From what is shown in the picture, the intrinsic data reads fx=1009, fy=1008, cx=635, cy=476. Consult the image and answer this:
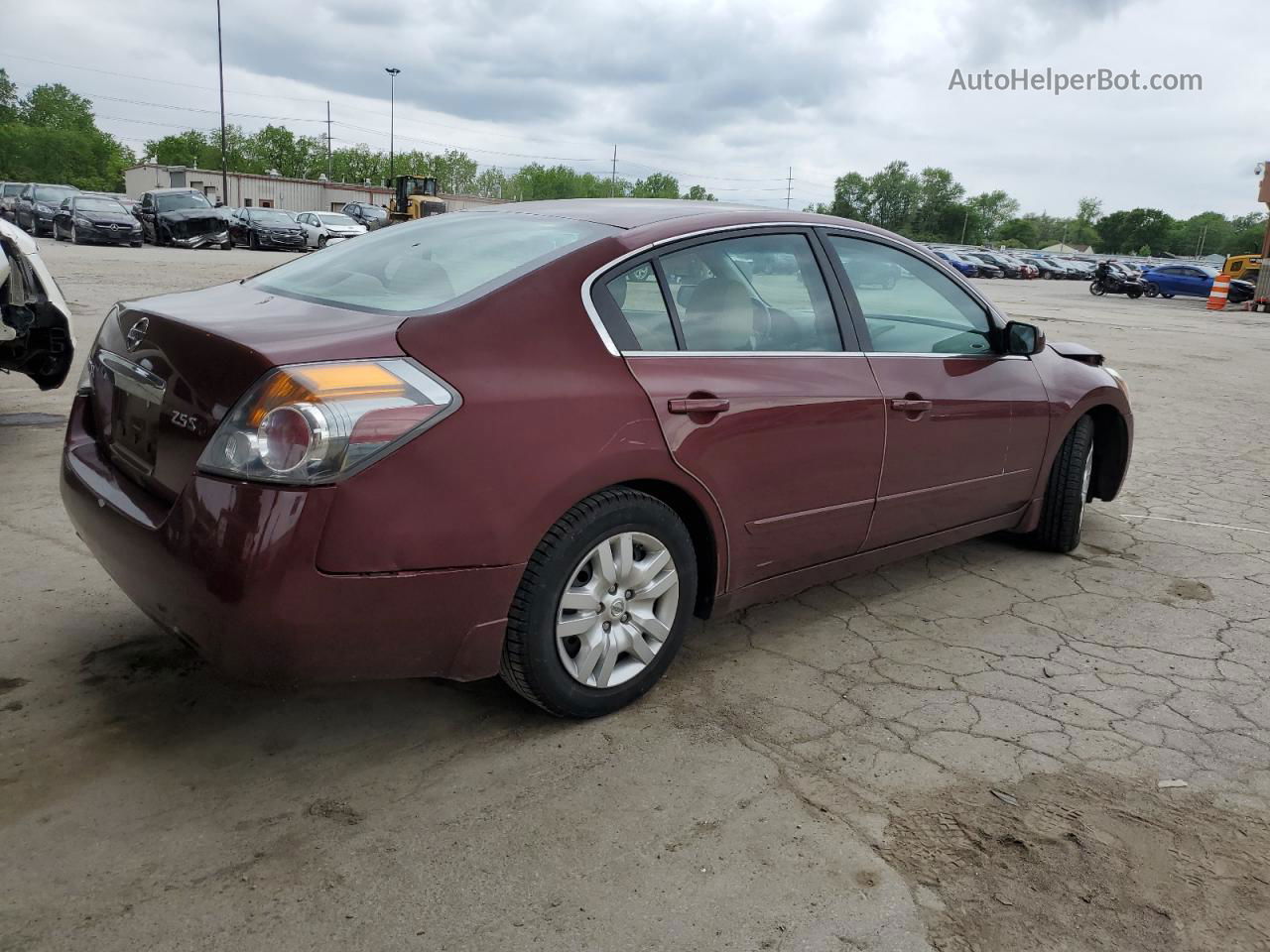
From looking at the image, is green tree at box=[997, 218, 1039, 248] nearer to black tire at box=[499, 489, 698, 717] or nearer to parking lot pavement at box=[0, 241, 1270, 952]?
parking lot pavement at box=[0, 241, 1270, 952]

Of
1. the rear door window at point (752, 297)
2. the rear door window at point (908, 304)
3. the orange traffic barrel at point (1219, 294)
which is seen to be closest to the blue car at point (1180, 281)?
the orange traffic barrel at point (1219, 294)

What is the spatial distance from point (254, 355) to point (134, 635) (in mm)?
1463

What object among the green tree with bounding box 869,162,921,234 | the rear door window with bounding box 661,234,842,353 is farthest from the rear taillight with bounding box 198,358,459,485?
the green tree with bounding box 869,162,921,234

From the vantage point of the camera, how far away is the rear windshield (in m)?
2.80

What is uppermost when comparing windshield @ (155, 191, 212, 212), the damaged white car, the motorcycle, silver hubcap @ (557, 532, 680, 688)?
windshield @ (155, 191, 212, 212)

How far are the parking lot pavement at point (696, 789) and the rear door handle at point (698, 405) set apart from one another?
0.90m

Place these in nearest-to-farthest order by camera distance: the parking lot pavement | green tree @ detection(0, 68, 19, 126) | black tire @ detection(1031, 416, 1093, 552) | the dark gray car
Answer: the parking lot pavement
black tire @ detection(1031, 416, 1093, 552)
the dark gray car
green tree @ detection(0, 68, 19, 126)

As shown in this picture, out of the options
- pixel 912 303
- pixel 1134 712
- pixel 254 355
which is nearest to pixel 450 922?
pixel 254 355

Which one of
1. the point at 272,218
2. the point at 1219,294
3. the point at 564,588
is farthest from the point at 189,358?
the point at 1219,294

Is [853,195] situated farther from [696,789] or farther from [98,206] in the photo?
[696,789]

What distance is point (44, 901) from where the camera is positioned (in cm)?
206

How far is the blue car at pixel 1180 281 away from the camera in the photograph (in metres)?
37.0

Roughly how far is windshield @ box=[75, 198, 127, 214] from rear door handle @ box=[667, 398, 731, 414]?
28.9 metres

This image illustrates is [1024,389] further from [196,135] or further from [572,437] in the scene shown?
[196,135]
